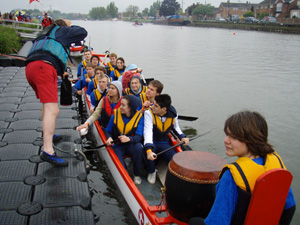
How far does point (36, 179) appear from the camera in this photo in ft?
10.2

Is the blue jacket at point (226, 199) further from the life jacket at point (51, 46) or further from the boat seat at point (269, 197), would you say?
the life jacket at point (51, 46)

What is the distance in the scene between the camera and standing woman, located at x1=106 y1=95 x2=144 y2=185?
404 centimetres

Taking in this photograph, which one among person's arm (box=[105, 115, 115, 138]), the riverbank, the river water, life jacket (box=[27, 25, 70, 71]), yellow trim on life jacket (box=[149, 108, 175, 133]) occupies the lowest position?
the river water

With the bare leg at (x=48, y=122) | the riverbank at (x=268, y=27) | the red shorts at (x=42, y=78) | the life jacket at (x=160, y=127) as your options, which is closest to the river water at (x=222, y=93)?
the life jacket at (x=160, y=127)

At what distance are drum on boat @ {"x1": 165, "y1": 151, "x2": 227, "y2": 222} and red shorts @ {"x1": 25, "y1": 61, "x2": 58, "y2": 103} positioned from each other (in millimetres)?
1578

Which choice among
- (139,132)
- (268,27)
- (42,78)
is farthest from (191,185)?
(268,27)

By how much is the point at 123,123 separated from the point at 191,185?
194 cm

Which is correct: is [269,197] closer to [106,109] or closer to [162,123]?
[162,123]

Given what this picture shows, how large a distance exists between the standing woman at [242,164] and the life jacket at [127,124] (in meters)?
2.45

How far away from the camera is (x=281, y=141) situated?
7.40 meters

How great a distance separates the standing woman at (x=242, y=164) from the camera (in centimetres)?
170

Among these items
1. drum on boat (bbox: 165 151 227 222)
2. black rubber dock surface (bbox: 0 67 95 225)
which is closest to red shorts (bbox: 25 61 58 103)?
black rubber dock surface (bbox: 0 67 95 225)

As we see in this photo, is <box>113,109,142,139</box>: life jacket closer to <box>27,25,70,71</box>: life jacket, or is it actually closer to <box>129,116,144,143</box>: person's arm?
<box>129,116,144,143</box>: person's arm

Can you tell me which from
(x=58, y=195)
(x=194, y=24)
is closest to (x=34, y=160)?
(x=58, y=195)
